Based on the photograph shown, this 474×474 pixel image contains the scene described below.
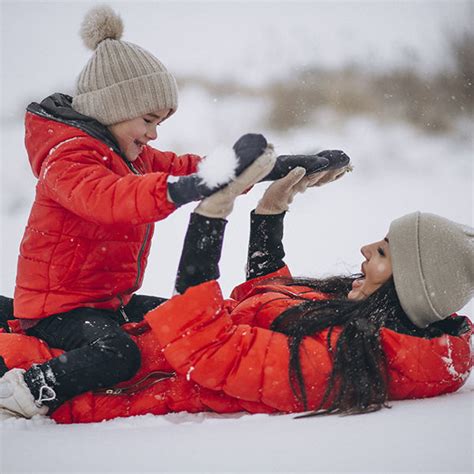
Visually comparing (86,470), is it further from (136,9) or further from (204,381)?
(136,9)

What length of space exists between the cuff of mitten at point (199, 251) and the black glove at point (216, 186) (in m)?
0.06

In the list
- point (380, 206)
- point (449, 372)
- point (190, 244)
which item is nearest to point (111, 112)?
point (190, 244)

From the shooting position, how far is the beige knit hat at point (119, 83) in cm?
196

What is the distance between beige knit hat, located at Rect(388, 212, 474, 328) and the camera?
1.69m

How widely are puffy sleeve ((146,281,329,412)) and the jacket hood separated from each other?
1.95 feet

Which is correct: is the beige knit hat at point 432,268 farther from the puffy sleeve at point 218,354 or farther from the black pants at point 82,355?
the black pants at point 82,355

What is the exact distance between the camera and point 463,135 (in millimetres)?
5648

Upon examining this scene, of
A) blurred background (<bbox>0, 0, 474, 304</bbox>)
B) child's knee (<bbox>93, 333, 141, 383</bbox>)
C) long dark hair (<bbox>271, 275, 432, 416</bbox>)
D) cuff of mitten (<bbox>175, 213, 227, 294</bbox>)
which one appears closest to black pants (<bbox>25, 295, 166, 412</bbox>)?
child's knee (<bbox>93, 333, 141, 383</bbox>)

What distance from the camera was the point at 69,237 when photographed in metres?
1.86

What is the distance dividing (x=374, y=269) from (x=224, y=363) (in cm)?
54

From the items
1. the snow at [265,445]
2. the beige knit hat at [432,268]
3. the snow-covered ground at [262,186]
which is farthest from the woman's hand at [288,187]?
the snow at [265,445]

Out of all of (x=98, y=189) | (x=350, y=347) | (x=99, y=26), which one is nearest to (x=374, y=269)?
(x=350, y=347)

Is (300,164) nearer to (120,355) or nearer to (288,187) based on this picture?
(288,187)

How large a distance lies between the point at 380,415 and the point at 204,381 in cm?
42
